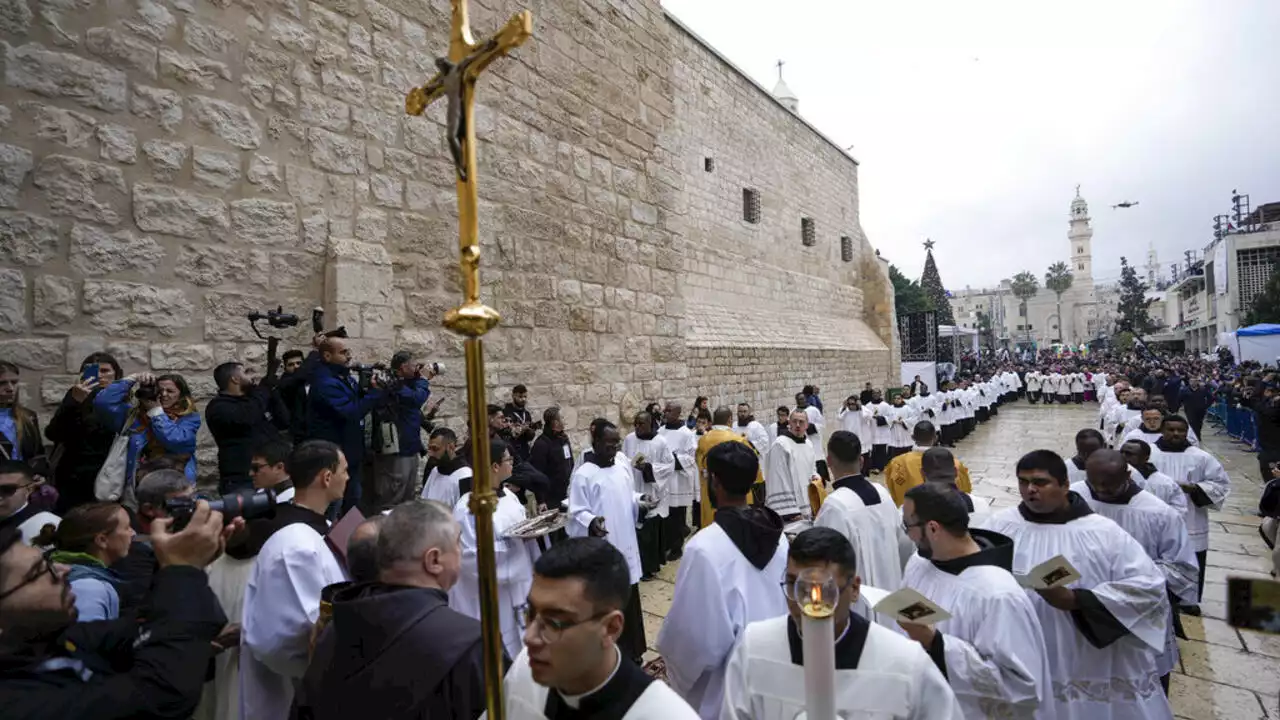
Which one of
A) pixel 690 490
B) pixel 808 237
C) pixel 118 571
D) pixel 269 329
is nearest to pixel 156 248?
pixel 269 329

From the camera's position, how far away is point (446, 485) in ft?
15.3

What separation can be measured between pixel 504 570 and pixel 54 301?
3169mm

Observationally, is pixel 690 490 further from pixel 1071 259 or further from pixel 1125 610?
pixel 1071 259

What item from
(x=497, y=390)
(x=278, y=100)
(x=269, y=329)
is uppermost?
(x=278, y=100)

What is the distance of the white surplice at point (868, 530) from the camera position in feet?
12.6

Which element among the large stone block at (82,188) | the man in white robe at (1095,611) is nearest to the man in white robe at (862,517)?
the man in white robe at (1095,611)

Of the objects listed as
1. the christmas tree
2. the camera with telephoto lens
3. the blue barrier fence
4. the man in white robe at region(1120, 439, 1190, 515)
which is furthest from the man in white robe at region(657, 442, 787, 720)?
the christmas tree

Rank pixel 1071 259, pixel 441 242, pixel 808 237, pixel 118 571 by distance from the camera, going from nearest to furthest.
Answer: pixel 118 571 < pixel 441 242 < pixel 808 237 < pixel 1071 259

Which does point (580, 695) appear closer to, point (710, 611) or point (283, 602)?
point (710, 611)

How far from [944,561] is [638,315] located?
588 centimetres

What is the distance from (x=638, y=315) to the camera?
815 centimetres

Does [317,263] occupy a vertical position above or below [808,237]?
Result: below

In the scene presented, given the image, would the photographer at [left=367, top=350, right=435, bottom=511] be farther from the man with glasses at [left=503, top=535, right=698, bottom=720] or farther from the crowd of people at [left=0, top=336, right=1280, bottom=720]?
the man with glasses at [left=503, top=535, right=698, bottom=720]

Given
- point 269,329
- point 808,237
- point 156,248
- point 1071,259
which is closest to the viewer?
point 156,248
